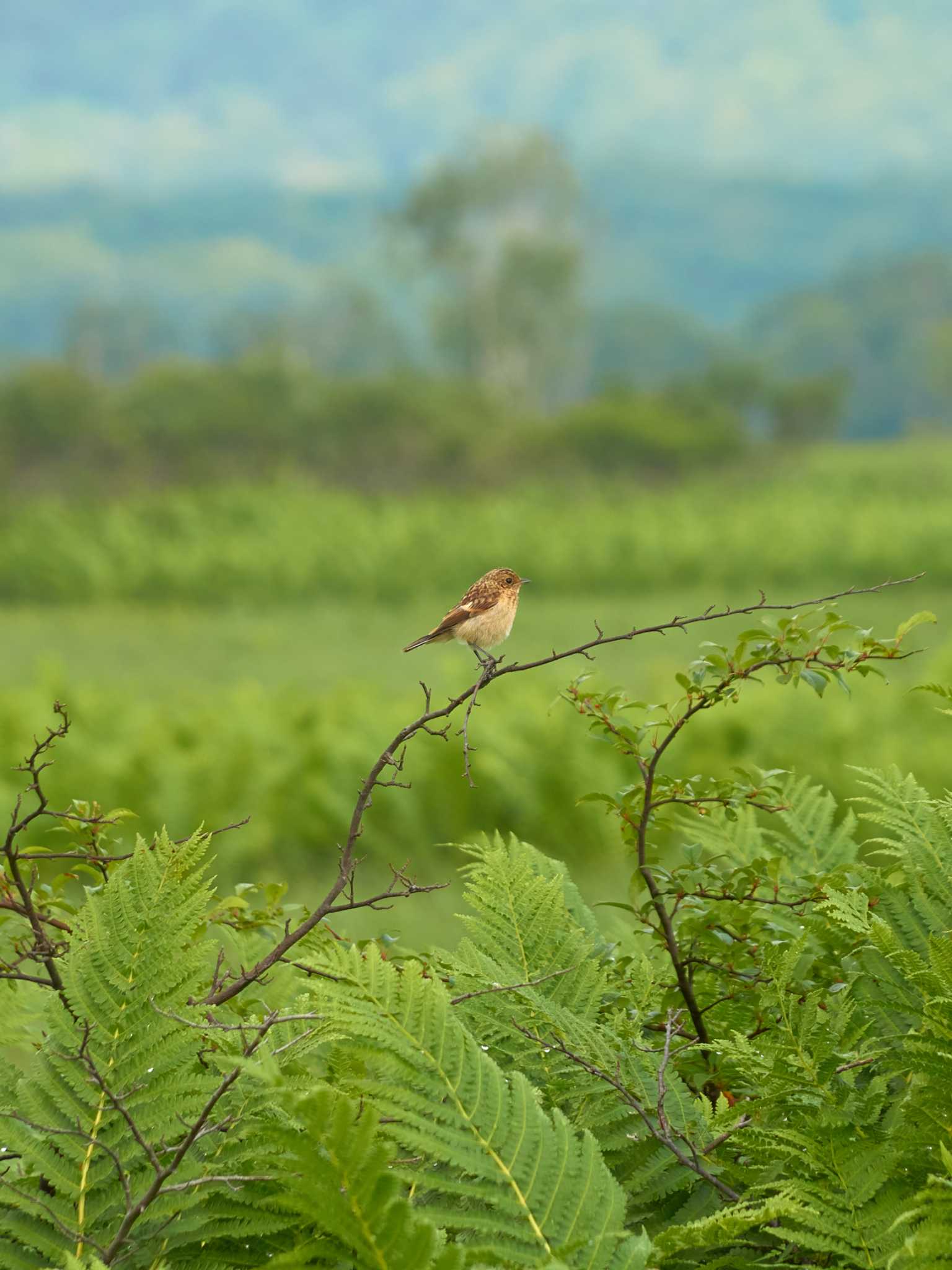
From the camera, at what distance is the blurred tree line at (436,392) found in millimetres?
33438

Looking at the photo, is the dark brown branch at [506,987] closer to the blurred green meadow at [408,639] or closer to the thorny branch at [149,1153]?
the thorny branch at [149,1153]

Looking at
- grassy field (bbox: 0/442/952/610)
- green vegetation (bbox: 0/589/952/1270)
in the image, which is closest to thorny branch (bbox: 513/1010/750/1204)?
green vegetation (bbox: 0/589/952/1270)

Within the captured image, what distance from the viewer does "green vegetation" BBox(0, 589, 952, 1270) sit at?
1.07 meters

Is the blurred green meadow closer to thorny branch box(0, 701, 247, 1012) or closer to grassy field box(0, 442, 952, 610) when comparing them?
grassy field box(0, 442, 952, 610)

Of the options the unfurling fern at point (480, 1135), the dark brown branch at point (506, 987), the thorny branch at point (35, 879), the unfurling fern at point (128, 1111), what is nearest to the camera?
the unfurling fern at point (480, 1135)

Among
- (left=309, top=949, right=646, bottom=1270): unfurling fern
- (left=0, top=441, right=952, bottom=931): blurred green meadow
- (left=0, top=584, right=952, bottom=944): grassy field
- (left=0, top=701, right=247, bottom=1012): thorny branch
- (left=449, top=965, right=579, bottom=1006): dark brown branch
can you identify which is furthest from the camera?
(left=0, top=441, right=952, bottom=931): blurred green meadow

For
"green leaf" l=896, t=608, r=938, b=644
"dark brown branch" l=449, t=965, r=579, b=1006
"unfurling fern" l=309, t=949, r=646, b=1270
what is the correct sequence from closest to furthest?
1. "unfurling fern" l=309, t=949, r=646, b=1270
2. "dark brown branch" l=449, t=965, r=579, b=1006
3. "green leaf" l=896, t=608, r=938, b=644

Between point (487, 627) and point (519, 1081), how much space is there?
51.8 inches

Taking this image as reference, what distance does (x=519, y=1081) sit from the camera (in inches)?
44.4

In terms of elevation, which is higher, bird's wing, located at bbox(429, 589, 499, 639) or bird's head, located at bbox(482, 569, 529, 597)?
bird's head, located at bbox(482, 569, 529, 597)

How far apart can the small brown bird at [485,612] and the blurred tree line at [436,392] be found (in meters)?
31.7

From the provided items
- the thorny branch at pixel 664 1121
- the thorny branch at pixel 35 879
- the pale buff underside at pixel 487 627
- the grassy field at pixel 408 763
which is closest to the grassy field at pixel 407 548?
the grassy field at pixel 408 763

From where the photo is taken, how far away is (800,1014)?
130 centimetres

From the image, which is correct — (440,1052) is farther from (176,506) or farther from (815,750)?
(176,506)
